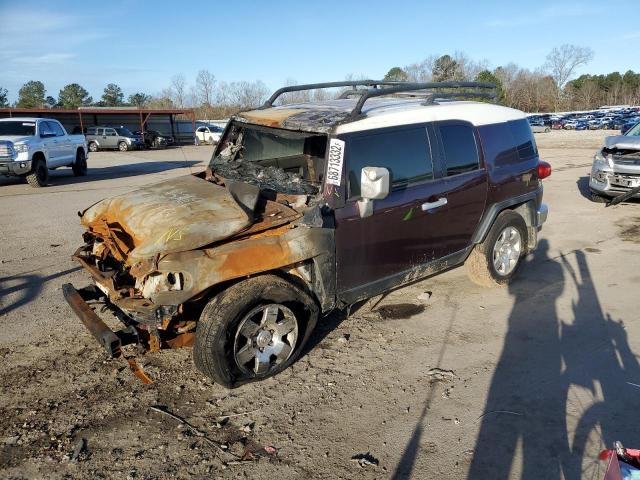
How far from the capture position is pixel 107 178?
17.3m

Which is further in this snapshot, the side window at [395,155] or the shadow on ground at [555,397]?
the side window at [395,155]

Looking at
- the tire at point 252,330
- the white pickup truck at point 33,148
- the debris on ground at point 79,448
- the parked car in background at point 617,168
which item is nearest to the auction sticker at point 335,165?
the tire at point 252,330

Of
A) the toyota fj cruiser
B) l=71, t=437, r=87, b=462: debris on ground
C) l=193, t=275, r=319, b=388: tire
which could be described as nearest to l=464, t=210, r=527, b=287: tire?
the toyota fj cruiser

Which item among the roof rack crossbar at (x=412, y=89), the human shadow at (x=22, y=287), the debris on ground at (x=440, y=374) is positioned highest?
the roof rack crossbar at (x=412, y=89)

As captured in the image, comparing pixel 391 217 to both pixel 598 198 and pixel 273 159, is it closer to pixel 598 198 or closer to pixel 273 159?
pixel 273 159

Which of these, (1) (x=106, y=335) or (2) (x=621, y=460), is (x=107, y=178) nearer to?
(1) (x=106, y=335)

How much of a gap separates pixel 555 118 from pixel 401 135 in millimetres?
54898

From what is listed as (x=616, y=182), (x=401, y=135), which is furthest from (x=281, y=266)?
(x=616, y=182)

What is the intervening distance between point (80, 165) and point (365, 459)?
57.0ft

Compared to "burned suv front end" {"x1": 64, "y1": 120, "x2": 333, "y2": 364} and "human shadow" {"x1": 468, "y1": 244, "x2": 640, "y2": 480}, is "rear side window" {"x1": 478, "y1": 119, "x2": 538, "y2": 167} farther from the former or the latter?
"burned suv front end" {"x1": 64, "y1": 120, "x2": 333, "y2": 364}

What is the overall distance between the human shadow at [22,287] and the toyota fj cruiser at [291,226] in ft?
4.66

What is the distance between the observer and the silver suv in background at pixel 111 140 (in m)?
33.2

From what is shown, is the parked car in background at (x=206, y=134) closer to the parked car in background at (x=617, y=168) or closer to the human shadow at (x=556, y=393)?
the parked car in background at (x=617, y=168)

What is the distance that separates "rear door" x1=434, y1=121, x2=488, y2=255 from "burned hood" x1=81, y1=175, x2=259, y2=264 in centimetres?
192
